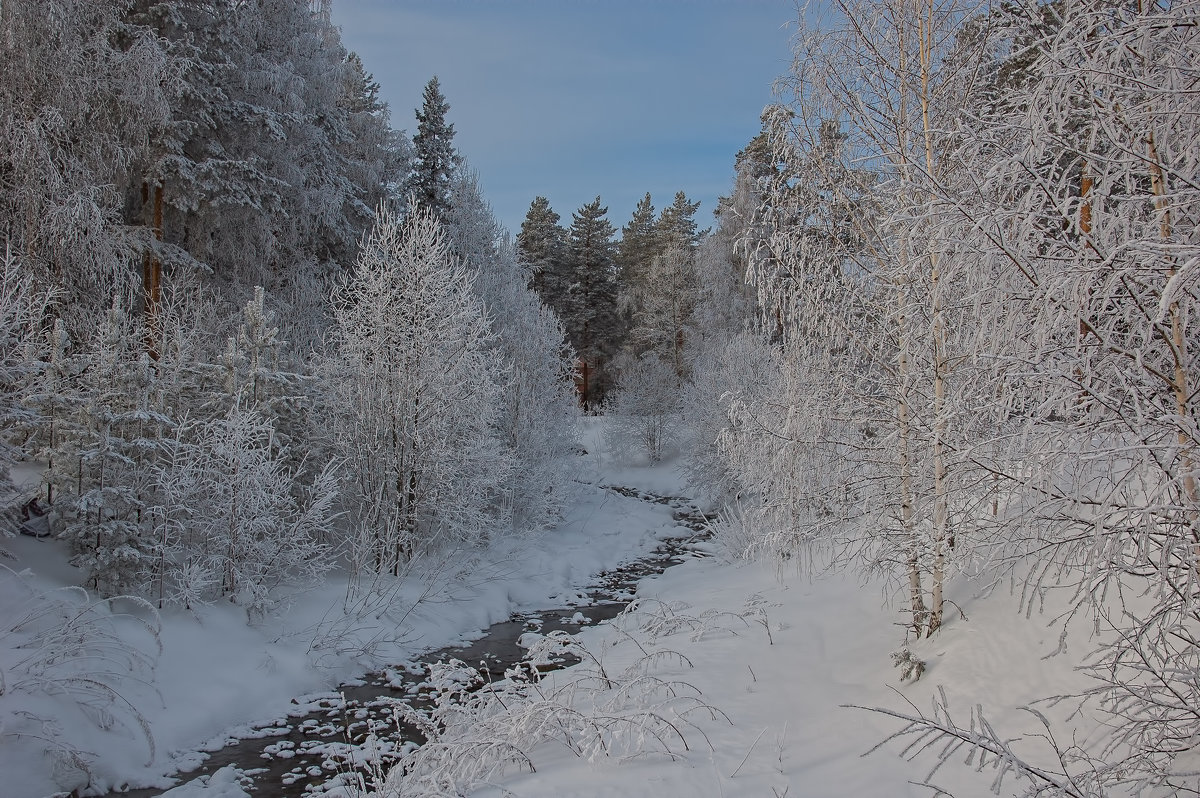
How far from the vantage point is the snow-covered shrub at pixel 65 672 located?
5.52 m

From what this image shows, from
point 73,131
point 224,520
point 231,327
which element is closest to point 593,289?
point 231,327

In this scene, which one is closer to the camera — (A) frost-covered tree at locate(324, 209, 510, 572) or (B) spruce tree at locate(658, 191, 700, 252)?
(A) frost-covered tree at locate(324, 209, 510, 572)

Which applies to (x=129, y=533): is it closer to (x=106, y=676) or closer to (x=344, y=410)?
(x=106, y=676)

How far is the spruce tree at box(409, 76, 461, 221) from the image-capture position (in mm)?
19094

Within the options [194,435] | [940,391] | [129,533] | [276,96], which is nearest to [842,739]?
[940,391]

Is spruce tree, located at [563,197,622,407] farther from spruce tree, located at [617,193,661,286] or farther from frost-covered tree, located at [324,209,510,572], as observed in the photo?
Result: frost-covered tree, located at [324,209,510,572]

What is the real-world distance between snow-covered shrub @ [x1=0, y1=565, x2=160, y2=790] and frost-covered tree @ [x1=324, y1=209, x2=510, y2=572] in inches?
173

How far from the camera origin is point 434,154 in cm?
1912

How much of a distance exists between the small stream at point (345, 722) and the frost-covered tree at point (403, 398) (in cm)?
244

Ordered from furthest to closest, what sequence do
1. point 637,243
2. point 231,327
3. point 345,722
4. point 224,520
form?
point 637,243 < point 231,327 < point 224,520 < point 345,722

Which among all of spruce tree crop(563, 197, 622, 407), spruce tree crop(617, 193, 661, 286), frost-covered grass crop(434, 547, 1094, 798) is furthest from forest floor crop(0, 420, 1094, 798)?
spruce tree crop(617, 193, 661, 286)

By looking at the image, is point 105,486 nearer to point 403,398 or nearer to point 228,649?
point 228,649

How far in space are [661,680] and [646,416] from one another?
23.1 m

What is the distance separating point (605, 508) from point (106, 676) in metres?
14.8
